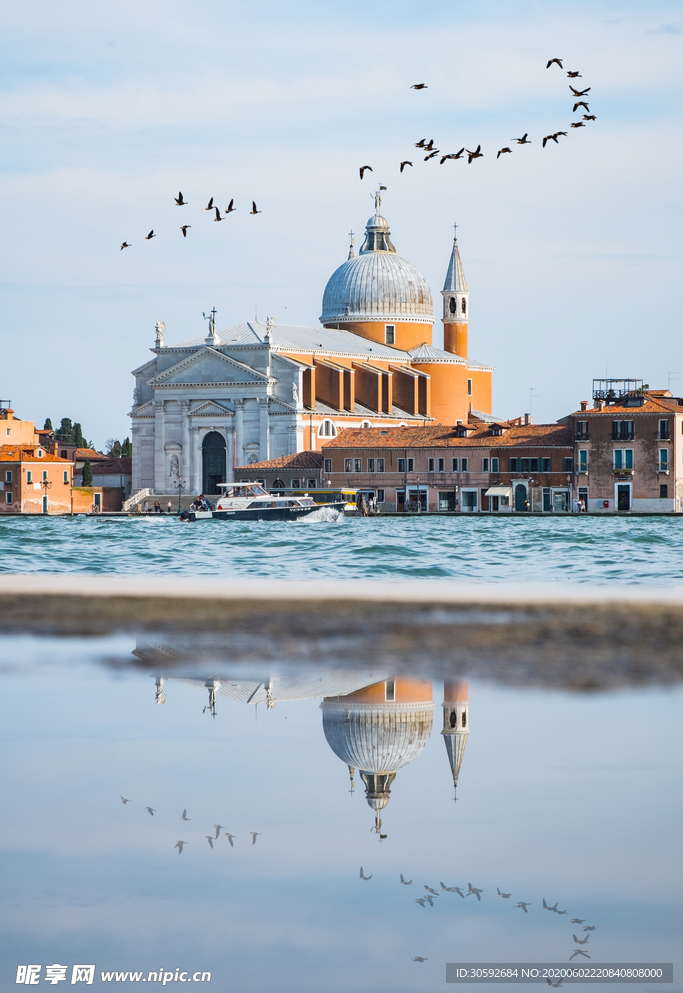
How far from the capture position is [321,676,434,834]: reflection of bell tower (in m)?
5.27

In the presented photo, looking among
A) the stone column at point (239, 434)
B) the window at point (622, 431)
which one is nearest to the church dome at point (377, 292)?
the stone column at point (239, 434)

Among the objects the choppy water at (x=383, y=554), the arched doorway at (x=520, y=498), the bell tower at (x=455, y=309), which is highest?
the bell tower at (x=455, y=309)

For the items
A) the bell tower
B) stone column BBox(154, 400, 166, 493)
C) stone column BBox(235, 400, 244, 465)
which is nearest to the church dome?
the bell tower

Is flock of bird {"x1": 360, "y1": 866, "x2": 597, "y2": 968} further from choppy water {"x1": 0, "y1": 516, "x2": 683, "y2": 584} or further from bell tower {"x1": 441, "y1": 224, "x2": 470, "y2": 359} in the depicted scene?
bell tower {"x1": 441, "y1": 224, "x2": 470, "y2": 359}

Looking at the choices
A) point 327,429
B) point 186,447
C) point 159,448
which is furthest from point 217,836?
point 159,448

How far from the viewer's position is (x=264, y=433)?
67.2 metres

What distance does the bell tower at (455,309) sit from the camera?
261 ft

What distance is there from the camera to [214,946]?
3812mm

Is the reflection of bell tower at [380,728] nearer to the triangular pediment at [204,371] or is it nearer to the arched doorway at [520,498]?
the arched doorway at [520,498]

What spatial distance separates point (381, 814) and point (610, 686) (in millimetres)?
2509

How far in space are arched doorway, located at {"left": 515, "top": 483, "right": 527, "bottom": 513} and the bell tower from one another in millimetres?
21479

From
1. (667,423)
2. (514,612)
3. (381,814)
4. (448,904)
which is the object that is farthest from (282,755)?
(667,423)

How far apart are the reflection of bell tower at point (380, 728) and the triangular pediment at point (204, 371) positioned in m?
61.7

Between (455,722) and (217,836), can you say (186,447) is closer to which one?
(455,722)
